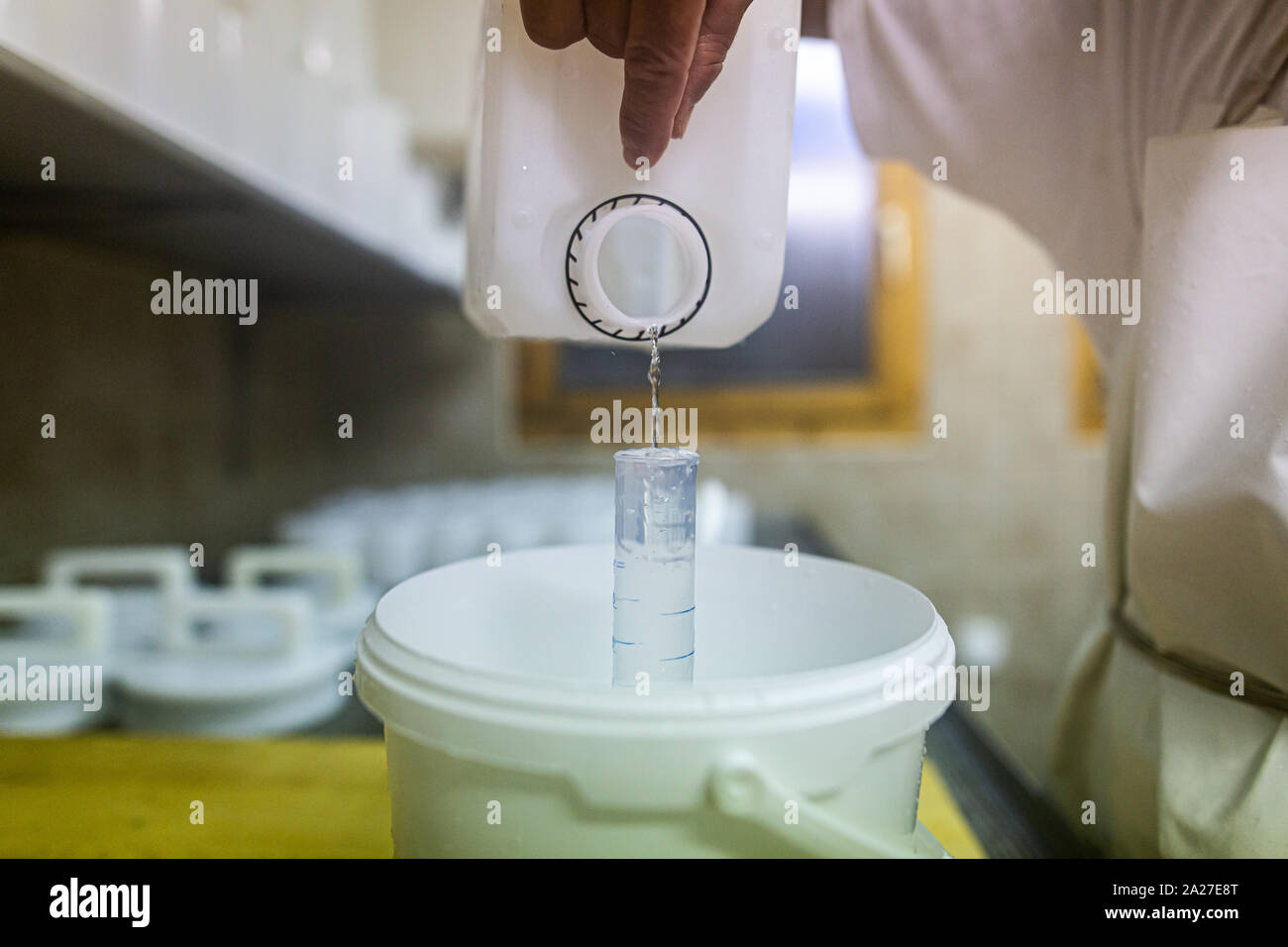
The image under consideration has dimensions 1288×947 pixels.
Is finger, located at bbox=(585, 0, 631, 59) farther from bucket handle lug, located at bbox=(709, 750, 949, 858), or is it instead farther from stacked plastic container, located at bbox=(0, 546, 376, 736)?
stacked plastic container, located at bbox=(0, 546, 376, 736)

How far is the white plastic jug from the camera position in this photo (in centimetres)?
47

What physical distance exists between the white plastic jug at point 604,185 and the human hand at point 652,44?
0.05ft

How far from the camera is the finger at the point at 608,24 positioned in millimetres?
423

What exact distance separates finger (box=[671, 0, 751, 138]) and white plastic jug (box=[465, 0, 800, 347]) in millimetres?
10

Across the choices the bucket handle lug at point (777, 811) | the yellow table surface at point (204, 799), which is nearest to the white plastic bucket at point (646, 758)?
the bucket handle lug at point (777, 811)

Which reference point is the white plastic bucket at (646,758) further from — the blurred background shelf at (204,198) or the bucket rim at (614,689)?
the blurred background shelf at (204,198)

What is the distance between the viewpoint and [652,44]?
16.2 inches

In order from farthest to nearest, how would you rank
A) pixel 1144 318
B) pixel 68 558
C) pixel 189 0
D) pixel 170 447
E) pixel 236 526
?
1. pixel 236 526
2. pixel 170 447
3. pixel 68 558
4. pixel 189 0
5. pixel 1144 318

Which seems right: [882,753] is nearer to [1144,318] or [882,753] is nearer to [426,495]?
[1144,318]

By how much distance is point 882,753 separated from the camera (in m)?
0.34

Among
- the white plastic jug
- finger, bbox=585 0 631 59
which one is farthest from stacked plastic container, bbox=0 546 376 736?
finger, bbox=585 0 631 59

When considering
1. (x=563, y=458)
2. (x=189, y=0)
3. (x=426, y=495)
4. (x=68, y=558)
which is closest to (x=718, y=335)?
(x=189, y=0)
